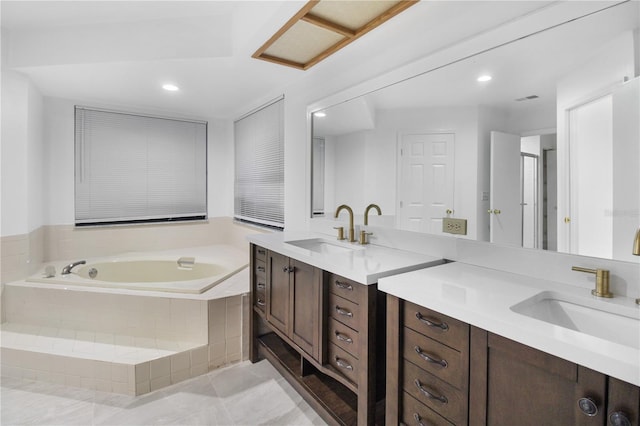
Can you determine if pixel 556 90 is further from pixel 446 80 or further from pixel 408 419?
pixel 408 419

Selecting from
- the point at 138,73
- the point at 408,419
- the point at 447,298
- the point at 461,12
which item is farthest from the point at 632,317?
the point at 138,73

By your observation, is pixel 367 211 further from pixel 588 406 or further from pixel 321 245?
pixel 588 406

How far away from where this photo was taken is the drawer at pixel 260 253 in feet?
7.36

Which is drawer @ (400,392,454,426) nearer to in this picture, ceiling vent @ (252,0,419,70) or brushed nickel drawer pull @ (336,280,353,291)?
brushed nickel drawer pull @ (336,280,353,291)

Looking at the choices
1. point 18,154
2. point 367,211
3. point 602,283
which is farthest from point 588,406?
point 18,154

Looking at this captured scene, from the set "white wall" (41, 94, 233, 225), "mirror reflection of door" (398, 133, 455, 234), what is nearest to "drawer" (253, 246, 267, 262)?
"mirror reflection of door" (398, 133, 455, 234)

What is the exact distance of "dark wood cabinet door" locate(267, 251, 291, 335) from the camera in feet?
6.41

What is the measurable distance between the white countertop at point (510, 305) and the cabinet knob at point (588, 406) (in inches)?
4.1

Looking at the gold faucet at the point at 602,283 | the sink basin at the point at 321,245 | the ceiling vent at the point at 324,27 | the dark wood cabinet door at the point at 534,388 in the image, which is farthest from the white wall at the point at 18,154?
the gold faucet at the point at 602,283

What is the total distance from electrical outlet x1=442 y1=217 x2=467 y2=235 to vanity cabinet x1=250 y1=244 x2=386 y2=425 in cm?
51

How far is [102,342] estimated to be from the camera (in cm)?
230

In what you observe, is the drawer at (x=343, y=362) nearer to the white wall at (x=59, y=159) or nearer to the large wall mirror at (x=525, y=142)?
the large wall mirror at (x=525, y=142)

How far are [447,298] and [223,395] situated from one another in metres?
1.65

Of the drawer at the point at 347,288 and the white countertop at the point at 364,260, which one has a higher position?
the white countertop at the point at 364,260
